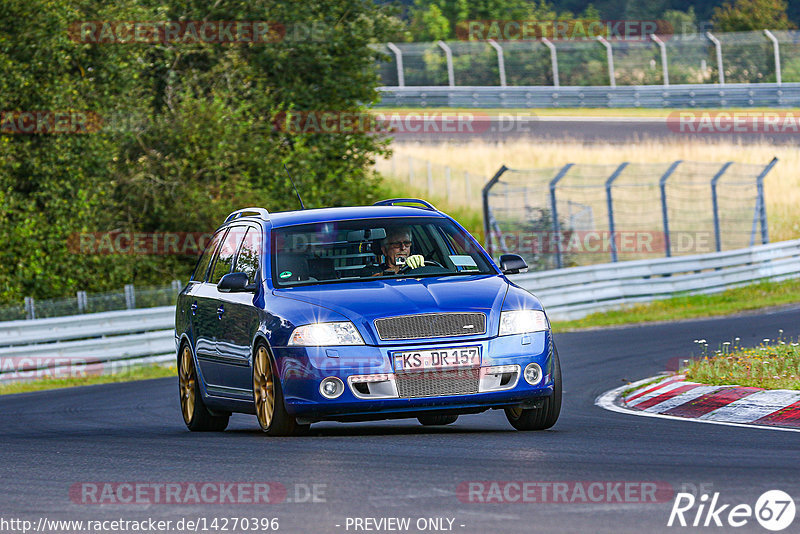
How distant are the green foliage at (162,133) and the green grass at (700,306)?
27.9ft

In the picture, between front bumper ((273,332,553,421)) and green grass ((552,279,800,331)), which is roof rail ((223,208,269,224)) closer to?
front bumper ((273,332,553,421))

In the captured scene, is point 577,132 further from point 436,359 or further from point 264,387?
point 436,359

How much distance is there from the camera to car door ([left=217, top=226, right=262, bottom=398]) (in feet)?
33.3

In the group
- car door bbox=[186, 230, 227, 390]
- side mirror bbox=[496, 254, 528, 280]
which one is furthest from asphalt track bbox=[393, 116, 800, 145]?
side mirror bbox=[496, 254, 528, 280]

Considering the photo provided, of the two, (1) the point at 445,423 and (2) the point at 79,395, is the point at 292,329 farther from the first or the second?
(2) the point at 79,395

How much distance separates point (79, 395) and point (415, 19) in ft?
223

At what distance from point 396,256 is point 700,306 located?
16.8 meters

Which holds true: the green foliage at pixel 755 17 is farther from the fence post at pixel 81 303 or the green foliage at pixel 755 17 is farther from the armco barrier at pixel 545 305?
the fence post at pixel 81 303

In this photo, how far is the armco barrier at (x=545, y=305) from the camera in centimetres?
2033

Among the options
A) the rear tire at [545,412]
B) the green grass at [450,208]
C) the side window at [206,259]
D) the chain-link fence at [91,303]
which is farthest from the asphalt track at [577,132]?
the rear tire at [545,412]

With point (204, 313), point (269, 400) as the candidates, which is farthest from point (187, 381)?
point (269, 400)

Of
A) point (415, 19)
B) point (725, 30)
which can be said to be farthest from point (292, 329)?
point (415, 19)

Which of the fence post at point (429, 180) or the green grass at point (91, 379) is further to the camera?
the fence post at point (429, 180)

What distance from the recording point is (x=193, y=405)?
1163cm
